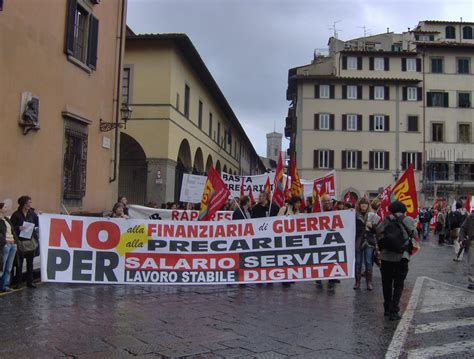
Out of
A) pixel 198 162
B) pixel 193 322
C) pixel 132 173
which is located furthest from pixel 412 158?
pixel 193 322

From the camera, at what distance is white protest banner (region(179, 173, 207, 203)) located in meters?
17.2

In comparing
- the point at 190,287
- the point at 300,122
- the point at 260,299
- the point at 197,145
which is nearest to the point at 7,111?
the point at 190,287

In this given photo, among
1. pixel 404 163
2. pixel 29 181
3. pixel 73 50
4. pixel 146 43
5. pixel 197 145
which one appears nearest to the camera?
pixel 29 181

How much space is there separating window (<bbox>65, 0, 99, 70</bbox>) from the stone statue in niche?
2593mm

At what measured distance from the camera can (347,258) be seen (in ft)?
30.6

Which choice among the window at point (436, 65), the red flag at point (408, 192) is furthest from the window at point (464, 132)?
the red flag at point (408, 192)

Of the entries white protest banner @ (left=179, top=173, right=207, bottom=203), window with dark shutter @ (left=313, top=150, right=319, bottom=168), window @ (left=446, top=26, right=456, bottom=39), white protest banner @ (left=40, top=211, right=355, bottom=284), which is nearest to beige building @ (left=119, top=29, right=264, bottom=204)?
white protest banner @ (left=179, top=173, right=207, bottom=203)

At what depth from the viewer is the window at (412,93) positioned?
51375 millimetres

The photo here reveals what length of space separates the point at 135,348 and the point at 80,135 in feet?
32.5

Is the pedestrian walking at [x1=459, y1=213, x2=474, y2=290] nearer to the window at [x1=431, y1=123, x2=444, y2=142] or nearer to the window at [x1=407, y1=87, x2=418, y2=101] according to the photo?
the window at [x1=431, y1=123, x2=444, y2=142]

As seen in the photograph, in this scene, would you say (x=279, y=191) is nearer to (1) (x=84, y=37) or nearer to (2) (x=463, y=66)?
(1) (x=84, y=37)

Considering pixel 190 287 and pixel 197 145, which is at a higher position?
pixel 197 145

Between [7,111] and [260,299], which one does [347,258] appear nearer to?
[260,299]

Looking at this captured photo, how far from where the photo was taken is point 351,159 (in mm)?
50719
